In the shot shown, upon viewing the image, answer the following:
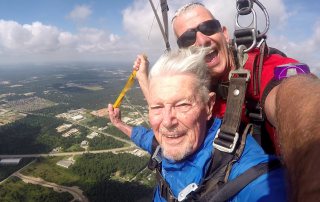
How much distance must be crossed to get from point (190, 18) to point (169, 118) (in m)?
1.43

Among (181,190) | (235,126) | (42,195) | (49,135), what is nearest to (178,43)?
(235,126)

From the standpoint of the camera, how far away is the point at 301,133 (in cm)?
87

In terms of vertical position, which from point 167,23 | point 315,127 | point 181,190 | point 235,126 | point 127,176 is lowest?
point 127,176

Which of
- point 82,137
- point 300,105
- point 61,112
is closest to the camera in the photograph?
point 300,105

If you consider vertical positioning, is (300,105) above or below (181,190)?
above

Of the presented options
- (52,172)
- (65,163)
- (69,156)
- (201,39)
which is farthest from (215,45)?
(69,156)

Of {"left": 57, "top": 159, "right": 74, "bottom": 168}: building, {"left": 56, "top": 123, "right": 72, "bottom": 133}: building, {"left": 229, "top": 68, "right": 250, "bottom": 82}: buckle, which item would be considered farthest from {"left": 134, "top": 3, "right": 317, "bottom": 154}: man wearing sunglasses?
{"left": 56, "top": 123, "right": 72, "bottom": 133}: building

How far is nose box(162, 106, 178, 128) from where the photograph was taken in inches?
82.2

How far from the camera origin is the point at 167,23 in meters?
3.24

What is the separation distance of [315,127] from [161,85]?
1.46 m

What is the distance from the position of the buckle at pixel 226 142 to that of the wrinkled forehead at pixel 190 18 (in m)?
1.53

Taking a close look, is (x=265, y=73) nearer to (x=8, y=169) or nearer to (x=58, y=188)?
(x=58, y=188)

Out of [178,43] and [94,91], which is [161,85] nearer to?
[178,43]

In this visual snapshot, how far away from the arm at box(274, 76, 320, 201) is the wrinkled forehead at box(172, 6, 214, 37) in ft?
5.98
